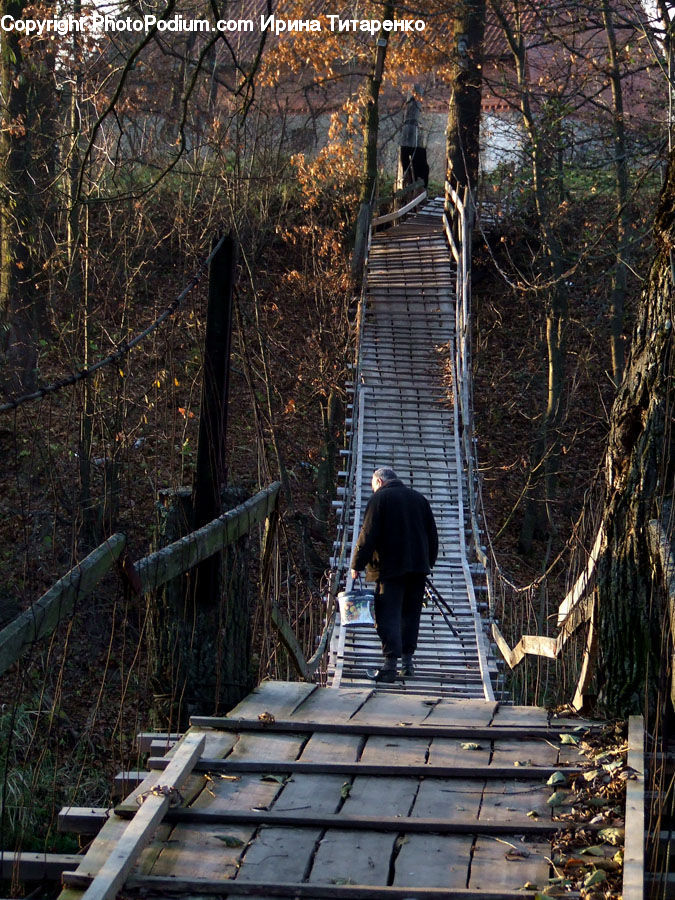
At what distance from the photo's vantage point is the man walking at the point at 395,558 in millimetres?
6406

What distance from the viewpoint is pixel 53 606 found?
257 cm

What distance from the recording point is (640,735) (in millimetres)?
3299

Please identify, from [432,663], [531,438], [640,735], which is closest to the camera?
[640,735]

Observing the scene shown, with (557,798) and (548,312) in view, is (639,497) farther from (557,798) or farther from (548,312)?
(548,312)

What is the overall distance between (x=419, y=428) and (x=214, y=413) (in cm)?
759

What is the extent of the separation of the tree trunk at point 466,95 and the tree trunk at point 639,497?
1286 cm

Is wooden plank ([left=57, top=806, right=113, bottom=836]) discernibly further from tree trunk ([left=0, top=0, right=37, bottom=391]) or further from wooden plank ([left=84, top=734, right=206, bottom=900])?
tree trunk ([left=0, top=0, right=37, bottom=391])

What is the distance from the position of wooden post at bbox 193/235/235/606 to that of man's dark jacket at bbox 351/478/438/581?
232cm

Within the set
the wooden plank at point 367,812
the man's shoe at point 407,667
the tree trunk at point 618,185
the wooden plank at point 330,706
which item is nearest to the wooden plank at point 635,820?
the wooden plank at point 367,812

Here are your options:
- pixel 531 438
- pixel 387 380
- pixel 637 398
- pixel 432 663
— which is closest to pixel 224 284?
pixel 637 398

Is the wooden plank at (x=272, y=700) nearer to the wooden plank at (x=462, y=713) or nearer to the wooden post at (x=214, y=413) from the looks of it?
the wooden post at (x=214, y=413)

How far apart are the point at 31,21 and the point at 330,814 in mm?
8522

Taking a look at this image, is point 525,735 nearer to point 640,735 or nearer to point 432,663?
point 640,735

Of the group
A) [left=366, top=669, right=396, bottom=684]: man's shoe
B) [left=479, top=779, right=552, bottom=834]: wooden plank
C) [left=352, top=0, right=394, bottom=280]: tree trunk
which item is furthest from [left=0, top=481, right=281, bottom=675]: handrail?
[left=352, top=0, right=394, bottom=280]: tree trunk
